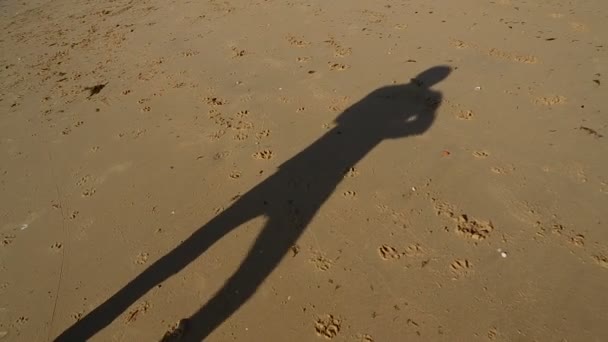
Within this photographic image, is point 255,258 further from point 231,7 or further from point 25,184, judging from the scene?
point 231,7

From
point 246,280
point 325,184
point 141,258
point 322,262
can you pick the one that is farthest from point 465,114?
point 141,258

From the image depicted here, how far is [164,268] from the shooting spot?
3.51m

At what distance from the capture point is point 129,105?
5.70 meters

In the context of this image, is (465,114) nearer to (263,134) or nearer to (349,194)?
(349,194)

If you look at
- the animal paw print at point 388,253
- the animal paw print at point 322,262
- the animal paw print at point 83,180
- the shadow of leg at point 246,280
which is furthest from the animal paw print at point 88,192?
the animal paw print at point 388,253

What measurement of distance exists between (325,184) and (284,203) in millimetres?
463

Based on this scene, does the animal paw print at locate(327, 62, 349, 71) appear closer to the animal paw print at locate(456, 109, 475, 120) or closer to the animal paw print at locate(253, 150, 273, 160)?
the animal paw print at locate(456, 109, 475, 120)

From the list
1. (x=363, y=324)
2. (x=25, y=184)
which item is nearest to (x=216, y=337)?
(x=363, y=324)

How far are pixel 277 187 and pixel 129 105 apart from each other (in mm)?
2950

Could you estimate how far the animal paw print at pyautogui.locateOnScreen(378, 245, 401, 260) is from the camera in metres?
3.35

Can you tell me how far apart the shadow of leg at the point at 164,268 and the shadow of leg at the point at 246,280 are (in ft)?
1.09

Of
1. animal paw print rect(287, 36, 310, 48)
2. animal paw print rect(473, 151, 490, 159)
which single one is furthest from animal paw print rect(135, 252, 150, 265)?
animal paw print rect(287, 36, 310, 48)

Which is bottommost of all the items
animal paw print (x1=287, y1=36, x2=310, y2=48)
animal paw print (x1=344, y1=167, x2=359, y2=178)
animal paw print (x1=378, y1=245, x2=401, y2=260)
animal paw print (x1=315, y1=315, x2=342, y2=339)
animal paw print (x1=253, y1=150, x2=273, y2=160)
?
animal paw print (x1=315, y1=315, x2=342, y2=339)

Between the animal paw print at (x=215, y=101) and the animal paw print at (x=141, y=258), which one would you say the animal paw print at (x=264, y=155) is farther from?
the animal paw print at (x=141, y=258)
